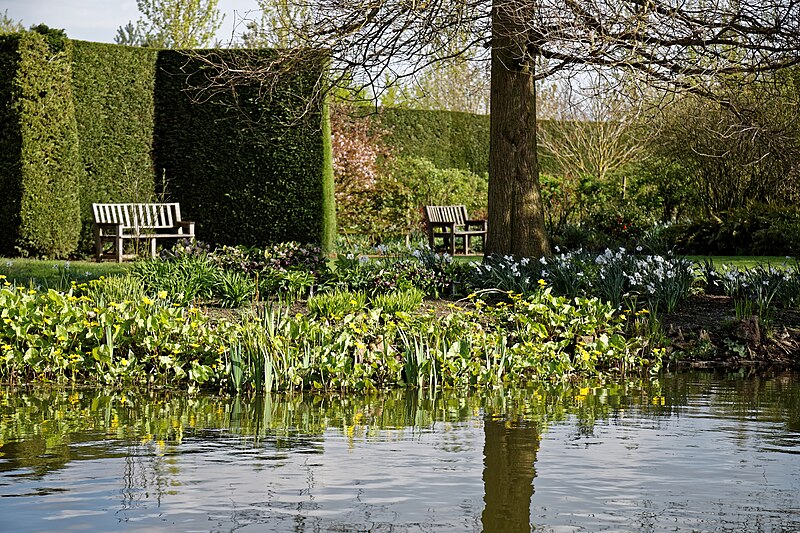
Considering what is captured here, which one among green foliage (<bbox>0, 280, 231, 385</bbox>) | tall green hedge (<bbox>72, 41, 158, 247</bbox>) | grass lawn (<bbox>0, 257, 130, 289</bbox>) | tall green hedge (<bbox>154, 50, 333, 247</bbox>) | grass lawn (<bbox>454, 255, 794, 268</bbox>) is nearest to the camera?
green foliage (<bbox>0, 280, 231, 385</bbox>)

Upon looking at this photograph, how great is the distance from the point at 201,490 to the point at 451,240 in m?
13.3

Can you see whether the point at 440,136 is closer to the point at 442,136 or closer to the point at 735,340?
the point at 442,136

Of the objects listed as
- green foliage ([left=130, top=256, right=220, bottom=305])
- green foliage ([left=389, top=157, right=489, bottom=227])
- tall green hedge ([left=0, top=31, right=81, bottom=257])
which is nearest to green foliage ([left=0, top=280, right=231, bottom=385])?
green foliage ([left=130, top=256, right=220, bottom=305])

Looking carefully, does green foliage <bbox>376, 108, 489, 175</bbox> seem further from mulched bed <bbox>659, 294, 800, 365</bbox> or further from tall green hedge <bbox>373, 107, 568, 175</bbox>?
mulched bed <bbox>659, 294, 800, 365</bbox>

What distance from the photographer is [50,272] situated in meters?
11.1

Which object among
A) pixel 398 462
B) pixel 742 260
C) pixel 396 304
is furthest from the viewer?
pixel 742 260

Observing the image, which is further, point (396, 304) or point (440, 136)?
point (440, 136)

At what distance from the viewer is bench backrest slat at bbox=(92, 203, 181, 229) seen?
45.9 ft

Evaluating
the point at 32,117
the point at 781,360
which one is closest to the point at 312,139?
the point at 32,117

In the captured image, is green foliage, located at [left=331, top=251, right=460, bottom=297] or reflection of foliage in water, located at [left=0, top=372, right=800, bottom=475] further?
green foliage, located at [left=331, top=251, right=460, bottom=297]

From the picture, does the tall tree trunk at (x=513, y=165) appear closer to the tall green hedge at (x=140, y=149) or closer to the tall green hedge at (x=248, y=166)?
the tall green hedge at (x=140, y=149)

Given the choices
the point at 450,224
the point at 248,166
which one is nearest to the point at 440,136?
the point at 450,224

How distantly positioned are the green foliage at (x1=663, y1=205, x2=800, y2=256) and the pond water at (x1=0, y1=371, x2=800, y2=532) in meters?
8.99

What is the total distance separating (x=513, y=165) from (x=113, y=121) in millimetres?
7812
